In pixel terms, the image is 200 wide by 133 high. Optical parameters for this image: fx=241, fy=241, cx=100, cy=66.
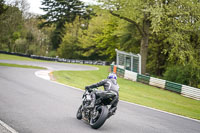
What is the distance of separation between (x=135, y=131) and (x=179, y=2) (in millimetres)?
18742

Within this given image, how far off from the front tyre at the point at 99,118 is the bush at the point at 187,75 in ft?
60.1

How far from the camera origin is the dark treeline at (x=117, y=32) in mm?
23219

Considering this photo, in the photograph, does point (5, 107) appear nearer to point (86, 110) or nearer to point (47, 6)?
point (86, 110)

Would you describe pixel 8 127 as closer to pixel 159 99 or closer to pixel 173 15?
pixel 159 99

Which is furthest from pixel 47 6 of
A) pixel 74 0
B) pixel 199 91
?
pixel 199 91

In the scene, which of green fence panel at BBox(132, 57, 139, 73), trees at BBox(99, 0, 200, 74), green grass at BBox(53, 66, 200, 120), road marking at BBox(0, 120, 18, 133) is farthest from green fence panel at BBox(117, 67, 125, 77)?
road marking at BBox(0, 120, 18, 133)

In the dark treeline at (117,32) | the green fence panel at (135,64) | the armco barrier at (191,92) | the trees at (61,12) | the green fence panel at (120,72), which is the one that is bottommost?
Result: the armco barrier at (191,92)

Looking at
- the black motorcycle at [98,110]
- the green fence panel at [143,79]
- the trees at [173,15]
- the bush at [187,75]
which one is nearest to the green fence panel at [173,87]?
the green fence panel at [143,79]

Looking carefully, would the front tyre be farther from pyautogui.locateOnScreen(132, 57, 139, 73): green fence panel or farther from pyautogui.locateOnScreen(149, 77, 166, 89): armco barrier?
pyautogui.locateOnScreen(132, 57, 139, 73): green fence panel

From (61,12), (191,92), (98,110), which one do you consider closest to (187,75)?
(191,92)

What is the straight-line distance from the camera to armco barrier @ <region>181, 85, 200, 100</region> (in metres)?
18.7

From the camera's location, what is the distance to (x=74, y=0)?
66562 millimetres

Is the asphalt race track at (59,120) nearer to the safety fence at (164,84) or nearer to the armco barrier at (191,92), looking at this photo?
the armco barrier at (191,92)

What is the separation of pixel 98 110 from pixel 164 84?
15695mm
